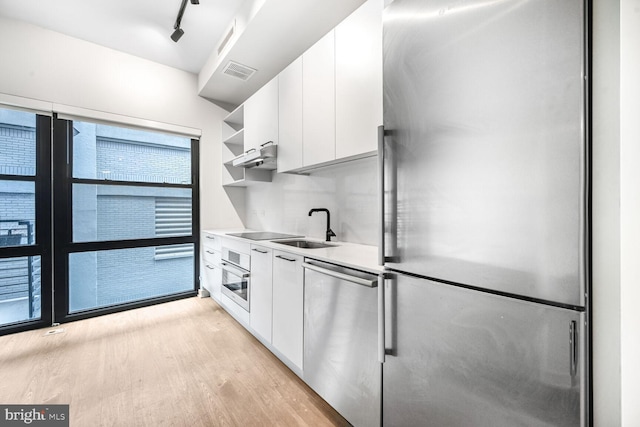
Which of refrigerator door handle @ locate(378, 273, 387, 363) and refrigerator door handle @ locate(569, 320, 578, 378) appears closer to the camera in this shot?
refrigerator door handle @ locate(569, 320, 578, 378)

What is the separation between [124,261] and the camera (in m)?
3.16

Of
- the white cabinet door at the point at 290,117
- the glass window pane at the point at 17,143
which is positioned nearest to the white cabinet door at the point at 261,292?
the white cabinet door at the point at 290,117

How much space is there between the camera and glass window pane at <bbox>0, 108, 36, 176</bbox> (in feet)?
8.13

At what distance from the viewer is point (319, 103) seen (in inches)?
76.9

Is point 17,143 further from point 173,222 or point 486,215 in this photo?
point 486,215

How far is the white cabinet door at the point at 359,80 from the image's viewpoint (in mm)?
1521

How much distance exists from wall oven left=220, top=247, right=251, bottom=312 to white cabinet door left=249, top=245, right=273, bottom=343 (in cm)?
10

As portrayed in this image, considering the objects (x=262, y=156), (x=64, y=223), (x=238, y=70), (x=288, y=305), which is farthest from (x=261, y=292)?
(x=238, y=70)

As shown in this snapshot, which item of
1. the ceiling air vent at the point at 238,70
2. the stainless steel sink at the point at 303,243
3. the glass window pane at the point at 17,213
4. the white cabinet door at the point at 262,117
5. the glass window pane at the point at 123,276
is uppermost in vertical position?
the ceiling air vent at the point at 238,70

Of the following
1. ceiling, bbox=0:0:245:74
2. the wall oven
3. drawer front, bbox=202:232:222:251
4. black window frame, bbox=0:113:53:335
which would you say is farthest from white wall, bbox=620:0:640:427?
black window frame, bbox=0:113:53:335

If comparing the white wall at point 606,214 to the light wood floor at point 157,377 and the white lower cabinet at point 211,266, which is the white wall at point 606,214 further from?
the white lower cabinet at point 211,266

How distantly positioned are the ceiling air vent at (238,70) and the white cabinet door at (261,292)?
6.70 feet

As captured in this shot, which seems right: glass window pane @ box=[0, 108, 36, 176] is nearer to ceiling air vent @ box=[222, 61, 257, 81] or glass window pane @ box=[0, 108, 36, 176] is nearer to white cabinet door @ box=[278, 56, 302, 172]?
ceiling air vent @ box=[222, 61, 257, 81]

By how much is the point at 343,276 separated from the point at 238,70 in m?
2.77
